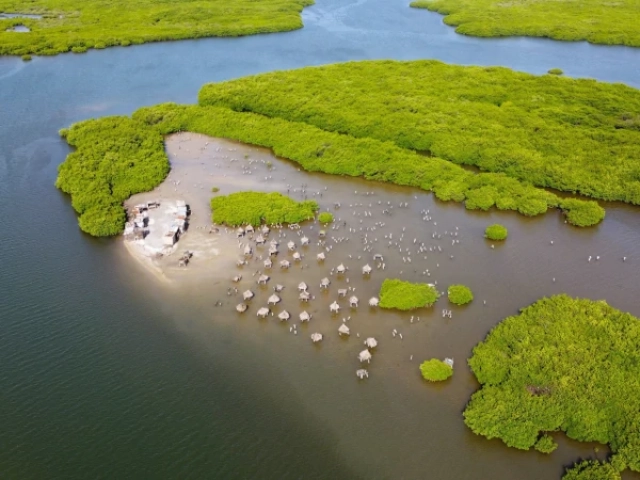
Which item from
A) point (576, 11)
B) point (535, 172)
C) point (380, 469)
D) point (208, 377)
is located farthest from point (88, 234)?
point (576, 11)

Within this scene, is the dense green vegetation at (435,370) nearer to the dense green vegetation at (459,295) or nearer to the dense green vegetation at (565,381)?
the dense green vegetation at (565,381)

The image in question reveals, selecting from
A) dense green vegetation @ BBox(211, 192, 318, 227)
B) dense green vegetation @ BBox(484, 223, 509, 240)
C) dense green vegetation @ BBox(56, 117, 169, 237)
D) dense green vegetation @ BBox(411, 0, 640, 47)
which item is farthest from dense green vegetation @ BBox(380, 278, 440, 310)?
dense green vegetation @ BBox(411, 0, 640, 47)

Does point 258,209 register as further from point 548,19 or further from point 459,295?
point 548,19

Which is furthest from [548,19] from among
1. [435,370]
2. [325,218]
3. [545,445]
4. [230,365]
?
[230,365]

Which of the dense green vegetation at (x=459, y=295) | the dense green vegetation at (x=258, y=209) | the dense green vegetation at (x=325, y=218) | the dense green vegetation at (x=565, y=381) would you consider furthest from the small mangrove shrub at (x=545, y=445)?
the dense green vegetation at (x=258, y=209)

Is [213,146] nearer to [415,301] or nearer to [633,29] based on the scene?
[415,301]
